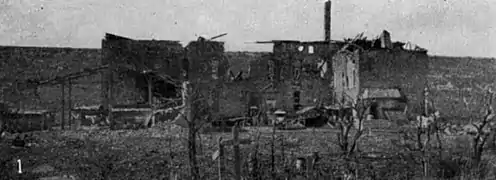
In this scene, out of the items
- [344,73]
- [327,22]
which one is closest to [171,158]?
[344,73]

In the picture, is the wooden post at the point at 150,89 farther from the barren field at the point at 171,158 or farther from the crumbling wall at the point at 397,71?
the crumbling wall at the point at 397,71

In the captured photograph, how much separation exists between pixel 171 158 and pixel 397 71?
27.1m

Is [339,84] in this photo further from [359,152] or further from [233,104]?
[359,152]

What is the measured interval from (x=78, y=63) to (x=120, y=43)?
4.45 meters

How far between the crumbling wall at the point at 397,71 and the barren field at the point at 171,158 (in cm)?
1269

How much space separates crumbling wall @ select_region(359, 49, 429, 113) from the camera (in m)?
34.9

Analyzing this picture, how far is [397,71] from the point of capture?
35656 millimetres

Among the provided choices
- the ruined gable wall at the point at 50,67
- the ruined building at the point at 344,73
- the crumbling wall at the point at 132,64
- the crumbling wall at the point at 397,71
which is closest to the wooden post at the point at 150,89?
the crumbling wall at the point at 132,64

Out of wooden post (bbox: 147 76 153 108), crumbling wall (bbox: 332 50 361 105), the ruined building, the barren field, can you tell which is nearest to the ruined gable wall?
wooden post (bbox: 147 76 153 108)

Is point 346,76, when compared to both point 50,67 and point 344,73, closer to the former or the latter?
point 344,73

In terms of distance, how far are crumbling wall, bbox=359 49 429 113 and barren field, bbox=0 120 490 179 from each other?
12686mm

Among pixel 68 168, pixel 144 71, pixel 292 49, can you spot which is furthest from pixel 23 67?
pixel 68 168

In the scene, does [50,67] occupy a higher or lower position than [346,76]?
higher

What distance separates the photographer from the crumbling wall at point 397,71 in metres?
34.9
